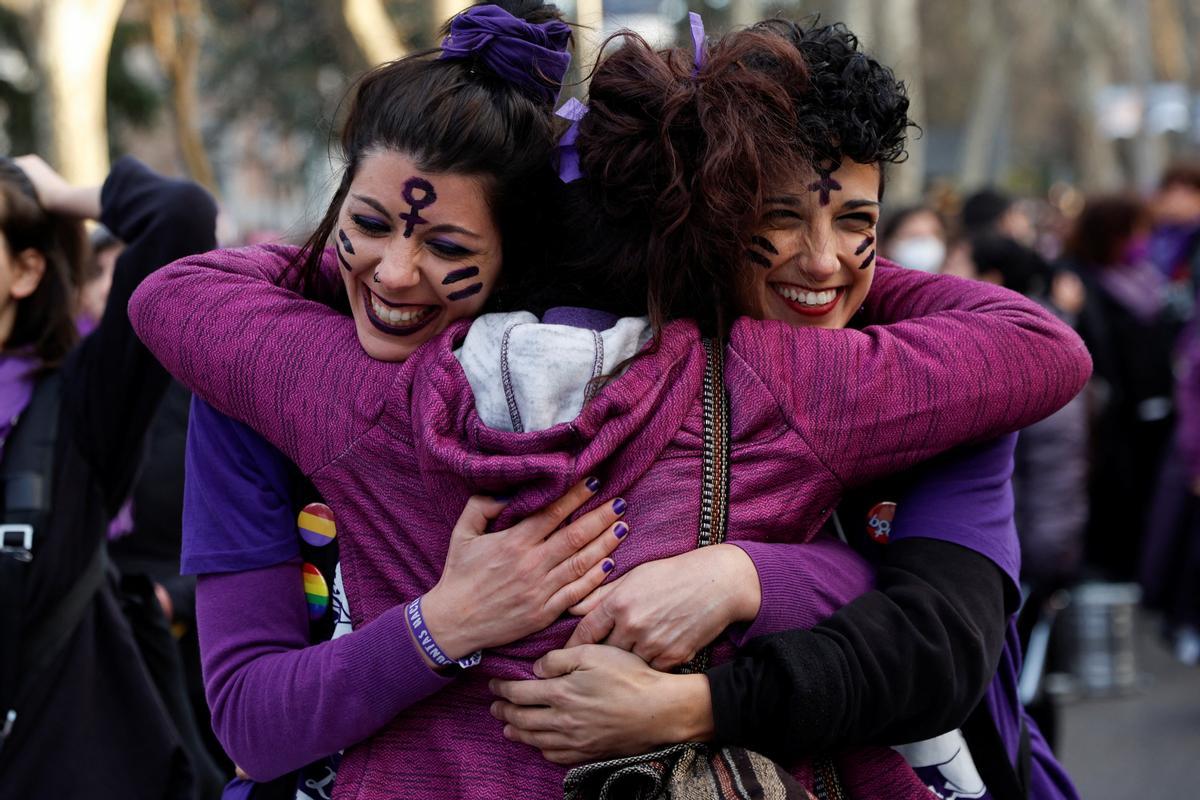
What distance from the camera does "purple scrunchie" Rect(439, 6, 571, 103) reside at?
213cm

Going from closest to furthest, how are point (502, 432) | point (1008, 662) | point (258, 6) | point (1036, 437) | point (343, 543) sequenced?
point (502, 432) < point (343, 543) < point (1008, 662) < point (1036, 437) < point (258, 6)

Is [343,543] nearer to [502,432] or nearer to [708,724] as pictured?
[502,432]

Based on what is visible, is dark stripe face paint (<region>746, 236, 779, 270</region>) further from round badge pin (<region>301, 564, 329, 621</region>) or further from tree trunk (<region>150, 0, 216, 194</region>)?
tree trunk (<region>150, 0, 216, 194</region>)

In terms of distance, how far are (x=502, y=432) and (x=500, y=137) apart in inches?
20.7

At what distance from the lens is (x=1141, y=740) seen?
6.59 metres

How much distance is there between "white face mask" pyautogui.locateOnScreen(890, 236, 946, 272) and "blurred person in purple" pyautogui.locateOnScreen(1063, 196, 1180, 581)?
4.33 ft

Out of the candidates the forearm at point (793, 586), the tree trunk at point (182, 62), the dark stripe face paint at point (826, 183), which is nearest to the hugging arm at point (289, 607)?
the forearm at point (793, 586)

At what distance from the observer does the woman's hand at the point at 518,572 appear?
1883 millimetres

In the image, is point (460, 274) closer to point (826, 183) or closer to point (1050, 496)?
point (826, 183)

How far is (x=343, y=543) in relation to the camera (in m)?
2.03

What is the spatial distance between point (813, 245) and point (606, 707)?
2.54 ft

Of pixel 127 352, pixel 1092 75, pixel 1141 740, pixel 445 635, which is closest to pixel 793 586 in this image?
pixel 445 635

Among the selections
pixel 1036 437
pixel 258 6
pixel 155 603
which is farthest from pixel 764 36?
pixel 258 6

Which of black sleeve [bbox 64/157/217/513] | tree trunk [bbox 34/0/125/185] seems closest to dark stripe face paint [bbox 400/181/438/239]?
black sleeve [bbox 64/157/217/513]
